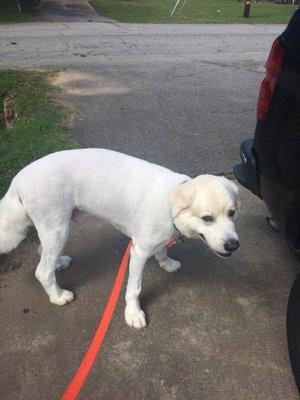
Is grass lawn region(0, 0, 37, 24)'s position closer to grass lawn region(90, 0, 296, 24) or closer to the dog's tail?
grass lawn region(90, 0, 296, 24)

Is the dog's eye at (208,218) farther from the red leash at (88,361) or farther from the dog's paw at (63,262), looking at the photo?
the dog's paw at (63,262)

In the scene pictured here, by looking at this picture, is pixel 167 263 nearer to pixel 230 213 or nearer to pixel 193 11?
pixel 230 213

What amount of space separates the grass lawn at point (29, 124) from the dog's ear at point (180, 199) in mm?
2450

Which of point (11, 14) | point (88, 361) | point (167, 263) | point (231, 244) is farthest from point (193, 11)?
point (88, 361)

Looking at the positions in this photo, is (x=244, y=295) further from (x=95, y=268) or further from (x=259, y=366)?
(x=95, y=268)

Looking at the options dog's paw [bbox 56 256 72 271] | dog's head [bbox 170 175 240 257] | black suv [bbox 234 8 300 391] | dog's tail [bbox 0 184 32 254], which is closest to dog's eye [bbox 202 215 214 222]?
dog's head [bbox 170 175 240 257]

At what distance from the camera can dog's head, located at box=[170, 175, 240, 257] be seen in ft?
8.02

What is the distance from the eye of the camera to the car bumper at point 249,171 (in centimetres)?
326

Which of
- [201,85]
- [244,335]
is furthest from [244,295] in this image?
[201,85]

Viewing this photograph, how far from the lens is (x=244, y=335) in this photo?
2943mm

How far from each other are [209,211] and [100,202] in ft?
2.67

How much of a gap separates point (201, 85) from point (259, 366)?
21.5 ft

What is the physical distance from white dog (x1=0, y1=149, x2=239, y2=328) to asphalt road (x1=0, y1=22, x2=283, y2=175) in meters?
2.30

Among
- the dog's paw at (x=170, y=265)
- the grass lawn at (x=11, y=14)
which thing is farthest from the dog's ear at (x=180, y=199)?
the grass lawn at (x=11, y=14)
